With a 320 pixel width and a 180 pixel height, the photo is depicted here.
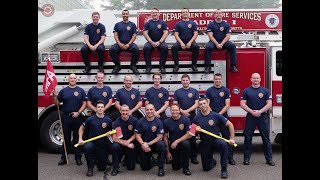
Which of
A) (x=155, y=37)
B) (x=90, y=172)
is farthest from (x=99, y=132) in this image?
(x=155, y=37)

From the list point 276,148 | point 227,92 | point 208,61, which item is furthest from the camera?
point 276,148

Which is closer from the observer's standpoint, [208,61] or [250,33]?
[208,61]

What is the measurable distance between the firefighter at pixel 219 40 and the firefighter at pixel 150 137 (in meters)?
2.13

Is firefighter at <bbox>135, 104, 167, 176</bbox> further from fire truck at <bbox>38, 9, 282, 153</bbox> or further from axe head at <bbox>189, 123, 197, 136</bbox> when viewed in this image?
fire truck at <bbox>38, 9, 282, 153</bbox>

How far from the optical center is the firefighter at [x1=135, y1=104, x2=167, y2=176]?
27.2 feet

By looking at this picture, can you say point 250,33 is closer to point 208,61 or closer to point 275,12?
point 275,12

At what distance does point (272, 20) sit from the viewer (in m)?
11.4

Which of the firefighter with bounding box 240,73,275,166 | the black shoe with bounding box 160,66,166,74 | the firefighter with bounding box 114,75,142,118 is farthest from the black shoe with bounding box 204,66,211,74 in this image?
the firefighter with bounding box 114,75,142,118

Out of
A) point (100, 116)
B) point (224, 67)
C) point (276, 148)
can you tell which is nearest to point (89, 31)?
point (100, 116)

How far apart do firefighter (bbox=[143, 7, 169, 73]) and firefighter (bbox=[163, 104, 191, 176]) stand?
5.84ft

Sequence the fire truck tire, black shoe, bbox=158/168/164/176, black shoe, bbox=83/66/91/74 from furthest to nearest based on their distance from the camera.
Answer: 1. the fire truck tire
2. black shoe, bbox=83/66/91/74
3. black shoe, bbox=158/168/164/176

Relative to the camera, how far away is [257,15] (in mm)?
11352

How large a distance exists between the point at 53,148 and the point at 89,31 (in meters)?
2.70

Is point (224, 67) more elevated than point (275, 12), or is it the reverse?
point (275, 12)
